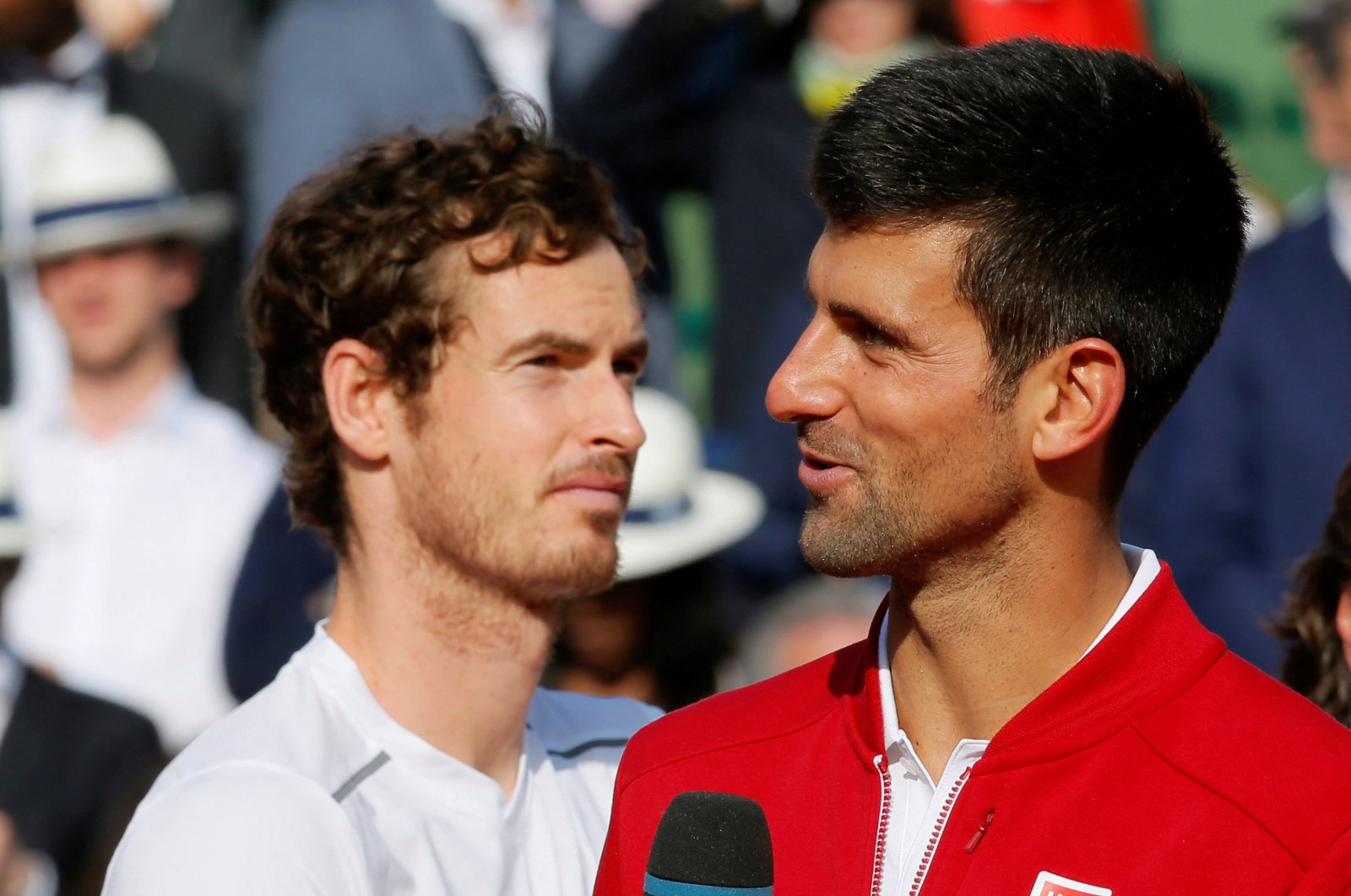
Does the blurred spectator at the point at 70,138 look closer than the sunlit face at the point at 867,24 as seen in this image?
No

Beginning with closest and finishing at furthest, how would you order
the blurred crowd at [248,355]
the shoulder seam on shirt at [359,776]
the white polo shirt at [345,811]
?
1. the white polo shirt at [345,811]
2. the shoulder seam on shirt at [359,776]
3. the blurred crowd at [248,355]

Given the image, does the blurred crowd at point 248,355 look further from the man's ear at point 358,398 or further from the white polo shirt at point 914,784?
the white polo shirt at point 914,784

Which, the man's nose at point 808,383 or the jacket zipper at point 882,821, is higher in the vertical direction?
the man's nose at point 808,383

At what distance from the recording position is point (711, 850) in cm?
202

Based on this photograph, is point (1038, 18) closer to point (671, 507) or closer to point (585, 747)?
point (671, 507)

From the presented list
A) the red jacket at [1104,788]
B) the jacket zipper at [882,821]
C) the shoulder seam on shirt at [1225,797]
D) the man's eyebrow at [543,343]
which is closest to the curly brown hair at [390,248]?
the man's eyebrow at [543,343]

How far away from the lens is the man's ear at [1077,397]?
229 cm

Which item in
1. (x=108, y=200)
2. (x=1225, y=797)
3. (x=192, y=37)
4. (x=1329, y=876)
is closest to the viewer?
(x=1329, y=876)

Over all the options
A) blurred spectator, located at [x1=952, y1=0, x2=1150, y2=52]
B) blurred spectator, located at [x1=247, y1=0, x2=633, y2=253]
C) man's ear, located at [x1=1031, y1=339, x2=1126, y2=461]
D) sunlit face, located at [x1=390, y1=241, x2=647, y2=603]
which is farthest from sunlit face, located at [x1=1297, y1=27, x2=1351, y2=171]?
man's ear, located at [x1=1031, y1=339, x2=1126, y2=461]

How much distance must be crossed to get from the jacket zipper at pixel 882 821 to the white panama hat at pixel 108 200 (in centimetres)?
444

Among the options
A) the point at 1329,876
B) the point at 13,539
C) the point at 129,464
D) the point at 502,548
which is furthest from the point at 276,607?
the point at 1329,876

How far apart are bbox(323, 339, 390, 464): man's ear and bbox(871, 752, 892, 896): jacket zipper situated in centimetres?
125

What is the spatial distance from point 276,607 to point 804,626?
58.5 inches

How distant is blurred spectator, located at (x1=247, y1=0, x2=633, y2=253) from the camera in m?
5.91
